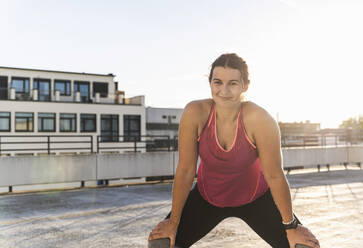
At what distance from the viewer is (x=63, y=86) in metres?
41.3

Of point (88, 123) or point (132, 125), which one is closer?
point (88, 123)

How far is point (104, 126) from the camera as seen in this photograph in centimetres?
4131

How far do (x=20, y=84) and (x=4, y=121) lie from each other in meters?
4.57

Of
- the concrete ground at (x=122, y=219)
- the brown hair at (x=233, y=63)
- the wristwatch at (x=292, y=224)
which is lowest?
the concrete ground at (x=122, y=219)

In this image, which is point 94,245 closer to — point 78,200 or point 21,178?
point 78,200

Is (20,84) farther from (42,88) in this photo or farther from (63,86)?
(63,86)

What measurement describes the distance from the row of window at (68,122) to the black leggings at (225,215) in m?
37.0

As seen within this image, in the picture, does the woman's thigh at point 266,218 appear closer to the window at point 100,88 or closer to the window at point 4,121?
the window at point 4,121

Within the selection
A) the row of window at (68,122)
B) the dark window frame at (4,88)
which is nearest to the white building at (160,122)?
the row of window at (68,122)

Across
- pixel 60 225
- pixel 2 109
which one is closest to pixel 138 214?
pixel 60 225

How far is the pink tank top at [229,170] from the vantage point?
8.21ft

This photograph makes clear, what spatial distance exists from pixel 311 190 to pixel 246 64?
10.1 metres

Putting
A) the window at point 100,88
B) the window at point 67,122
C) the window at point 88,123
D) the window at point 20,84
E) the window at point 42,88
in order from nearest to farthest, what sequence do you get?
the window at point 42,88 < the window at point 20,84 < the window at point 67,122 < the window at point 88,123 < the window at point 100,88

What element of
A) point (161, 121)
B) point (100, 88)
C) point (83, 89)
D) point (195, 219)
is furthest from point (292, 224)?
point (161, 121)
